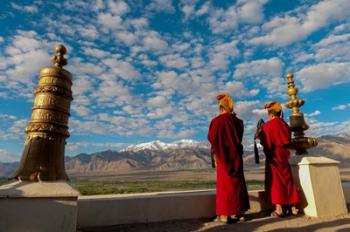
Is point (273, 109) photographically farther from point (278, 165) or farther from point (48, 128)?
point (48, 128)

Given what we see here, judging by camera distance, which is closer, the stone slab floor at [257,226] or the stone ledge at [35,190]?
the stone ledge at [35,190]

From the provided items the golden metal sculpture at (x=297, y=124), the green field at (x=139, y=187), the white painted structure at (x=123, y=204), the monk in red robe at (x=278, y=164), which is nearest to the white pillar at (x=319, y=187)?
the white painted structure at (x=123, y=204)

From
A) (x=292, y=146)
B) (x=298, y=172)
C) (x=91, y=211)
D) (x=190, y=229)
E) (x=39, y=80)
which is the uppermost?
(x=39, y=80)

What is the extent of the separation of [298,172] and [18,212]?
469 cm

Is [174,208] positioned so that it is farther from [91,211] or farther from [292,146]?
[292,146]

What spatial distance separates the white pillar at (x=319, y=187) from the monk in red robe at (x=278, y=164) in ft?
0.64

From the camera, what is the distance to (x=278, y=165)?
582 cm

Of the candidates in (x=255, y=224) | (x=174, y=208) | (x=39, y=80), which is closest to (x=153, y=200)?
(x=174, y=208)

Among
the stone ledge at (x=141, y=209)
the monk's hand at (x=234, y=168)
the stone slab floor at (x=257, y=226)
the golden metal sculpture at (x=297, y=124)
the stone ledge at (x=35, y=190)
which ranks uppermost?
the golden metal sculpture at (x=297, y=124)

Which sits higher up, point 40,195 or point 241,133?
point 241,133

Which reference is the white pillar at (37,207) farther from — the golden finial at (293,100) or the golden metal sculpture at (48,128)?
the golden finial at (293,100)

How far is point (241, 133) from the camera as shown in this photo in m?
5.60

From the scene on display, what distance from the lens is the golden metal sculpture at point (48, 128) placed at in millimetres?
3809

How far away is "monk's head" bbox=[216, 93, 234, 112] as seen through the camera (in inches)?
224
